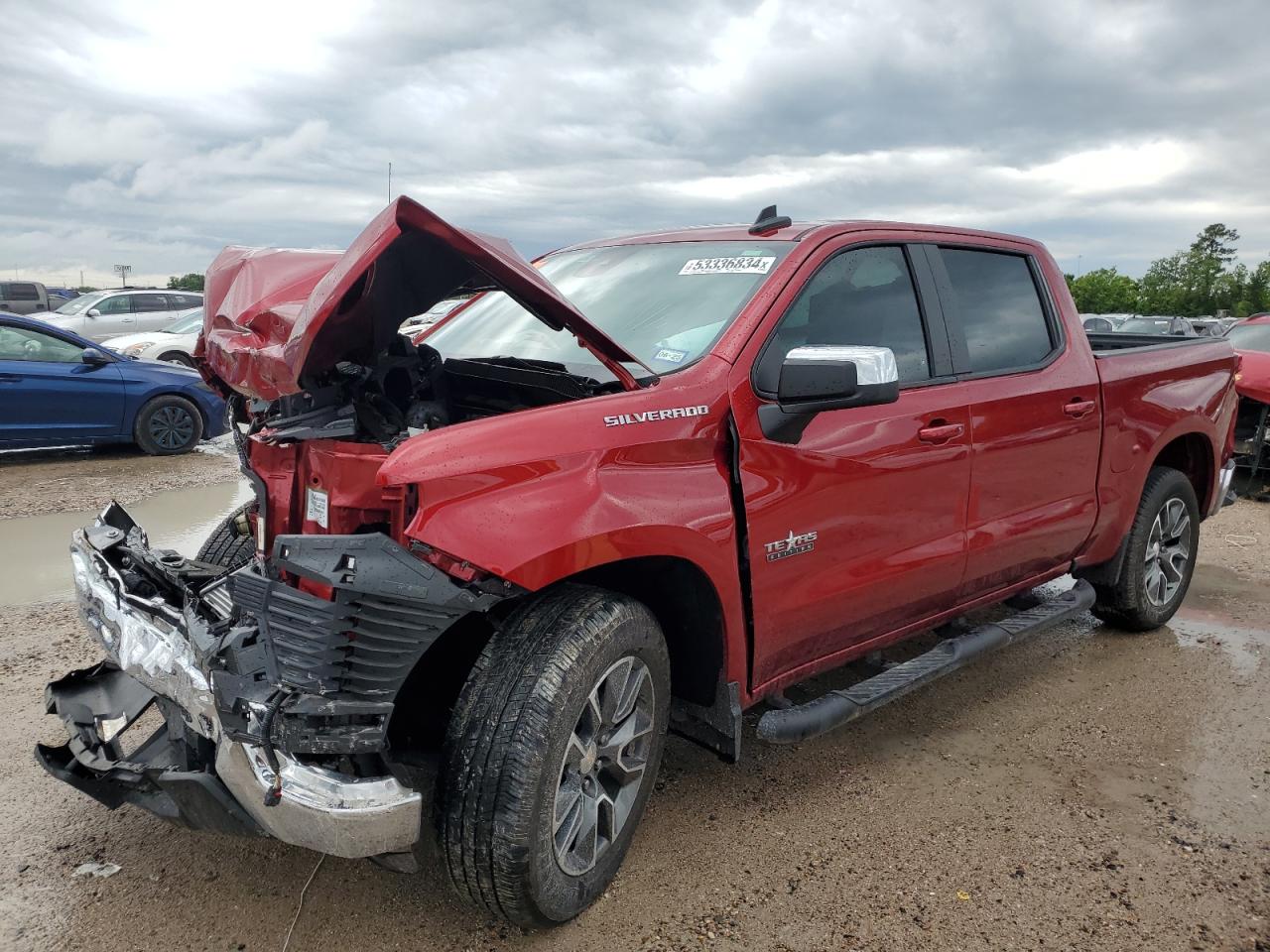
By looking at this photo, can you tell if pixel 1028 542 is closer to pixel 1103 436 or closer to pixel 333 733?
pixel 1103 436

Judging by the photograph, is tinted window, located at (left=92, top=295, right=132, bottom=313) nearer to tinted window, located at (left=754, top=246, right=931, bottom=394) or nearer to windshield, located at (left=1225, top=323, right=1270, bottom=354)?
windshield, located at (left=1225, top=323, right=1270, bottom=354)

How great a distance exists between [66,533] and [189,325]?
11060 millimetres

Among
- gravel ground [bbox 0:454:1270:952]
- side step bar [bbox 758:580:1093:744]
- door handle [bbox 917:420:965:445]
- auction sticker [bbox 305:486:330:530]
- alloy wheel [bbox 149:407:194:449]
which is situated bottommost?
gravel ground [bbox 0:454:1270:952]

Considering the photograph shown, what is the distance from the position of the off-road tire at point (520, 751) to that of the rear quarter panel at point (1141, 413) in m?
2.82

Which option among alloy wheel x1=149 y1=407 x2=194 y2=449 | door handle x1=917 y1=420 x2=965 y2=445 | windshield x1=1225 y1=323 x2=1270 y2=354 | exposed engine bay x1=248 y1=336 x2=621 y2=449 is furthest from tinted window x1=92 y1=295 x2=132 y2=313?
door handle x1=917 y1=420 x2=965 y2=445

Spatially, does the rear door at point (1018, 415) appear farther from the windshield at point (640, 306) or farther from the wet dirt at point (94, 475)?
the wet dirt at point (94, 475)

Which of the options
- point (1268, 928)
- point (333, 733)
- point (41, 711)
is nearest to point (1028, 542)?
point (1268, 928)

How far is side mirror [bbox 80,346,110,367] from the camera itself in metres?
9.44

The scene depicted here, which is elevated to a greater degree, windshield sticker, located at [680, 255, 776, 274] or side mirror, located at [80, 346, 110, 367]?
windshield sticker, located at [680, 255, 776, 274]

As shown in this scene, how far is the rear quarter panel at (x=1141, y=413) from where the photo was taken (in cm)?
438

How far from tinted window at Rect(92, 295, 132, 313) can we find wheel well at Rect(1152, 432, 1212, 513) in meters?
19.2

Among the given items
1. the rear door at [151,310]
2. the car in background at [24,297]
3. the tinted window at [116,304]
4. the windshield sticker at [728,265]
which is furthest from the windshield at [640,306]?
the car in background at [24,297]

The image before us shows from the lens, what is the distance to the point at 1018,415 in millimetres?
3797

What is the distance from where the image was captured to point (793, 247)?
325 cm
